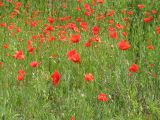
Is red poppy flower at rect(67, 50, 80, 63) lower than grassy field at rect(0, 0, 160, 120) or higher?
higher

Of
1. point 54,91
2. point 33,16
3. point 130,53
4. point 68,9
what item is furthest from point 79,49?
point 68,9

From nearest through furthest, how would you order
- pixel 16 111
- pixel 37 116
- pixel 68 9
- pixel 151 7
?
pixel 37 116 → pixel 16 111 → pixel 151 7 → pixel 68 9

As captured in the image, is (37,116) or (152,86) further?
(152,86)

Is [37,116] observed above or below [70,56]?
below

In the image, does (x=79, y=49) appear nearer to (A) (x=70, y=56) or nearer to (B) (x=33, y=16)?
(A) (x=70, y=56)

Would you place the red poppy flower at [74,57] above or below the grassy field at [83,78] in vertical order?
above

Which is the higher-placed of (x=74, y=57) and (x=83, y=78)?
(x=74, y=57)

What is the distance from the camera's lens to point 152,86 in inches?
123

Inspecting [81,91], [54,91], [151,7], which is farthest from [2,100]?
[151,7]

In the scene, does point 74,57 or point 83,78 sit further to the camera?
point 83,78

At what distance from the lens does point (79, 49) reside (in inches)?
159

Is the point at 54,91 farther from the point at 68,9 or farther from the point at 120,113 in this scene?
the point at 68,9

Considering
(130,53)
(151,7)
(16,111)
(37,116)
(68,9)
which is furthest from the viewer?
(68,9)

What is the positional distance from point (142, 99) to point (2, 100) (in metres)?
1.04
